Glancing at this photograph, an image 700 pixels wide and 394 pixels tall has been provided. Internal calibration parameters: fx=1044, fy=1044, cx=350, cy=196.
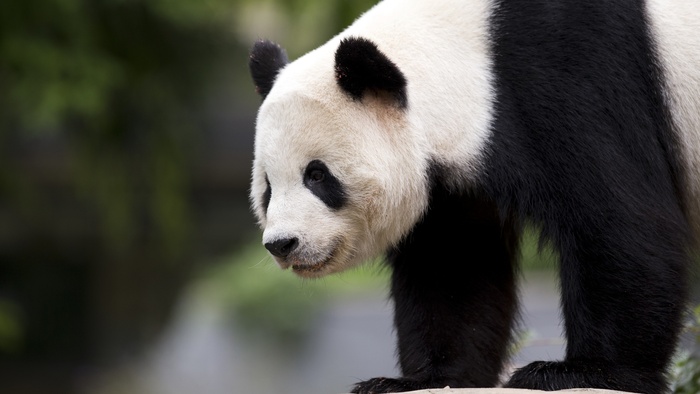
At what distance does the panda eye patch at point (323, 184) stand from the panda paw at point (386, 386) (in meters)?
0.74

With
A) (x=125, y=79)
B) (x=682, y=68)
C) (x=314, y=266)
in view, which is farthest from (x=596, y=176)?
(x=125, y=79)

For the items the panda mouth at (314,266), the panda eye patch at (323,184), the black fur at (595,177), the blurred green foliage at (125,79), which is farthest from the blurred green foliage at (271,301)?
the black fur at (595,177)

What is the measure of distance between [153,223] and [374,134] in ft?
27.4

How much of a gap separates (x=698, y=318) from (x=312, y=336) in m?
5.88

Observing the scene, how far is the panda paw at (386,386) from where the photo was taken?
4.02m

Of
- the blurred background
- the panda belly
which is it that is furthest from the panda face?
the panda belly

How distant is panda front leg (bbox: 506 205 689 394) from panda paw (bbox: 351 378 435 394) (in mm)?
538

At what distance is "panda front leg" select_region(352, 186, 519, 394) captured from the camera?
427 cm

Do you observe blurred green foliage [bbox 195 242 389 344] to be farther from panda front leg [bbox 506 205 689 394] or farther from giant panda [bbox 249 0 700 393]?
panda front leg [bbox 506 205 689 394]

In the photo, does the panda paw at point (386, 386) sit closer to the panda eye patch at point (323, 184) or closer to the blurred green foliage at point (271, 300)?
the panda eye patch at point (323, 184)

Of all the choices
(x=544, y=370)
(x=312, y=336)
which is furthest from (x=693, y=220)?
(x=312, y=336)

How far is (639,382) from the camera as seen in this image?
12.0 ft

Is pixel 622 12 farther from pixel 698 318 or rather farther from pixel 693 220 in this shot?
pixel 698 318

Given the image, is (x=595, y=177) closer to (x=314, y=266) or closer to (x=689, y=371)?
(x=314, y=266)
